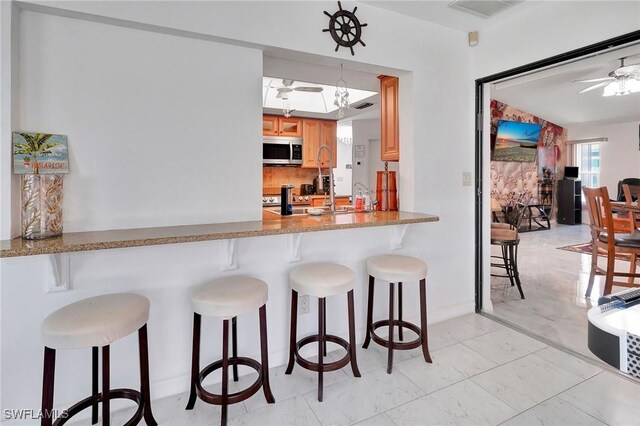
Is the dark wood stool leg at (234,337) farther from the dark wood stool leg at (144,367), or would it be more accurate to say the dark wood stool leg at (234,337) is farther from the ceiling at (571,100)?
the ceiling at (571,100)

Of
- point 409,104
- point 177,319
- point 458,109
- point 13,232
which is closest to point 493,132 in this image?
point 458,109

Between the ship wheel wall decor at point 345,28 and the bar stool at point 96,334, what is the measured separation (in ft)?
6.71

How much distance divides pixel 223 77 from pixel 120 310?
1443 mm

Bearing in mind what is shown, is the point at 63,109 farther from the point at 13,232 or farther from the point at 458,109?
the point at 458,109

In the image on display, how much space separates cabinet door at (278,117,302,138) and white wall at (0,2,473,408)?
3.18 meters

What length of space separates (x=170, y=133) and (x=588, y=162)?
10.6 metres

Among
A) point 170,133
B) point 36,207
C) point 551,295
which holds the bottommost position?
point 551,295

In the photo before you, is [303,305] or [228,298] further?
[303,305]

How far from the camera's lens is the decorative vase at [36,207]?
61.2 inches

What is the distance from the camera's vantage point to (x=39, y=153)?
161 cm

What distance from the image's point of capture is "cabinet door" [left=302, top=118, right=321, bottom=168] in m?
5.71

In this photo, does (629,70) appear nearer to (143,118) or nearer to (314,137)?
(314,137)

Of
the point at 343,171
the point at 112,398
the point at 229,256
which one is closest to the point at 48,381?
the point at 112,398

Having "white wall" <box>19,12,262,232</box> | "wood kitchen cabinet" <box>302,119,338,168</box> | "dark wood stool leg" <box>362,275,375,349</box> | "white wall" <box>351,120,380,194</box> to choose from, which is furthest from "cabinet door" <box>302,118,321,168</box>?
"dark wood stool leg" <box>362,275,375,349</box>
